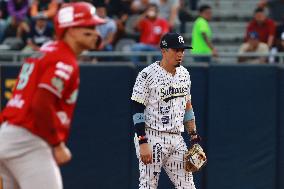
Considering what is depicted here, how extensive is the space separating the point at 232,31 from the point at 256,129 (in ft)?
23.1

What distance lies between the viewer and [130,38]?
1714 centimetres

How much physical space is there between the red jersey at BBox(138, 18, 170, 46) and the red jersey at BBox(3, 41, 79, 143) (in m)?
9.64

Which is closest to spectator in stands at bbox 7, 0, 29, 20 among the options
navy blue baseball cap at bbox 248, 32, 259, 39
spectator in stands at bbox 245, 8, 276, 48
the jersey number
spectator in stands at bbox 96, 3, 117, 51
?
spectator in stands at bbox 96, 3, 117, 51

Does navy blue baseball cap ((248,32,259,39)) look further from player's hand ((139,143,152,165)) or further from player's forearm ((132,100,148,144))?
player's hand ((139,143,152,165))

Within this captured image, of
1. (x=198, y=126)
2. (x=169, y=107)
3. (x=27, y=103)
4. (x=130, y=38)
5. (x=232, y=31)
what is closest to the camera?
(x=27, y=103)

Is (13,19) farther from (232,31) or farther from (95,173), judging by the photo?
(95,173)

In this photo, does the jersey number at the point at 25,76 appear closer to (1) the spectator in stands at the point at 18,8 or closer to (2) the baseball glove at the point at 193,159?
(2) the baseball glove at the point at 193,159

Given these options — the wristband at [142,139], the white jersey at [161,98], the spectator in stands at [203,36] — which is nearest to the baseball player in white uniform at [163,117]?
the white jersey at [161,98]

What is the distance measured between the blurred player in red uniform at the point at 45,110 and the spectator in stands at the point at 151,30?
9374 mm

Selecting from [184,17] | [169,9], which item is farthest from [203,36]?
[184,17]

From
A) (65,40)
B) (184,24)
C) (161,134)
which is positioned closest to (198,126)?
(161,134)

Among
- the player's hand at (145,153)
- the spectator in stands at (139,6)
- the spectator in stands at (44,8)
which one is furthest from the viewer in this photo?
the spectator in stands at (139,6)

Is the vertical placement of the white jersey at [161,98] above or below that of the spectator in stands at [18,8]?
above

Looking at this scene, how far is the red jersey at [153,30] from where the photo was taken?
16.1m
